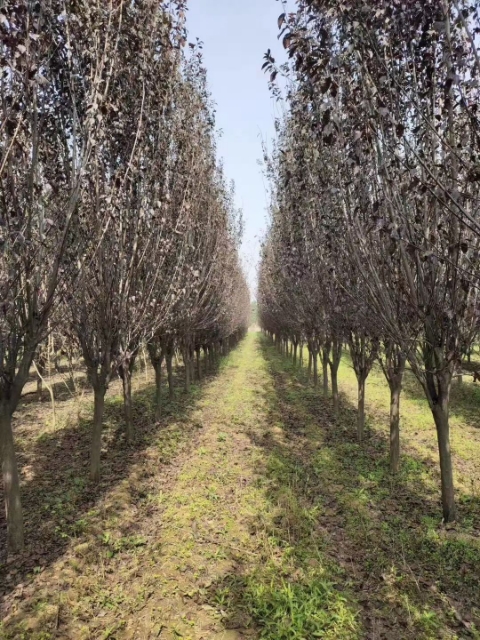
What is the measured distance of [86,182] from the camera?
6191 mm

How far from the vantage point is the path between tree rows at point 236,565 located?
4.31 meters

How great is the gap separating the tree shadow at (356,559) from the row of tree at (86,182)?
11.3 feet

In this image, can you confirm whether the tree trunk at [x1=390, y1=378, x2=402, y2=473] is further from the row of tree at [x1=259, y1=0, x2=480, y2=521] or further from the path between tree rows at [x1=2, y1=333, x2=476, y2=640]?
the row of tree at [x1=259, y1=0, x2=480, y2=521]

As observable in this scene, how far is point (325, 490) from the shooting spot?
24.9ft

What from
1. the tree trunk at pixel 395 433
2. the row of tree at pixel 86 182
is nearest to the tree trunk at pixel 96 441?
the row of tree at pixel 86 182

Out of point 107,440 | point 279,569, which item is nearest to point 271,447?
point 107,440

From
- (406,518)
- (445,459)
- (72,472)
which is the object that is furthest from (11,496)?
(445,459)

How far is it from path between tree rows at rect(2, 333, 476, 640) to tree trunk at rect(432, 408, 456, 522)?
0.85 m

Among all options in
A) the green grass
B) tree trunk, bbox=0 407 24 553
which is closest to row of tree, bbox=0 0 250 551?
tree trunk, bbox=0 407 24 553

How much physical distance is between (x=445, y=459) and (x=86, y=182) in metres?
6.81

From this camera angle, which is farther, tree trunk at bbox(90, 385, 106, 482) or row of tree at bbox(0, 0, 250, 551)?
tree trunk at bbox(90, 385, 106, 482)

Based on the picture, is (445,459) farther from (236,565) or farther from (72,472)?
(72,472)

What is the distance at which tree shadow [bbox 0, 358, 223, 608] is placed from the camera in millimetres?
5598

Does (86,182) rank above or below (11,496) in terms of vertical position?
above
